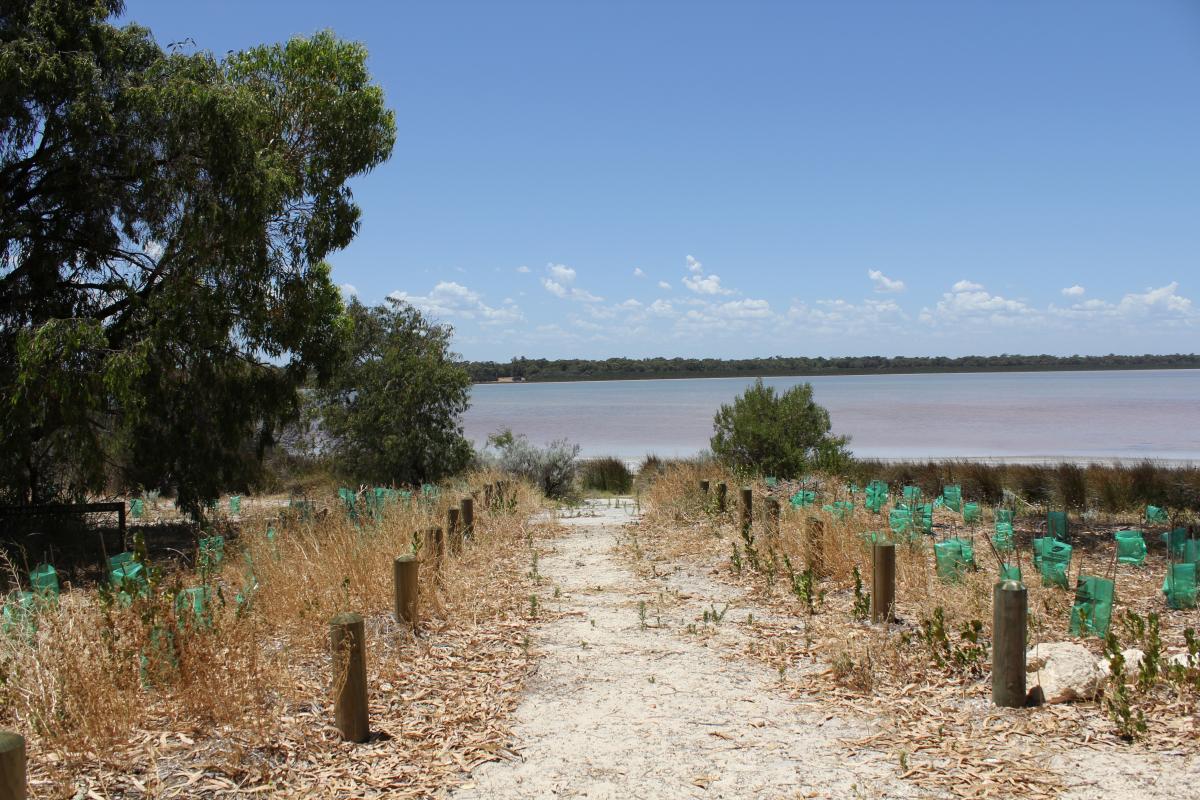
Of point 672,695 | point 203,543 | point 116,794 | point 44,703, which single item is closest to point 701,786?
point 672,695

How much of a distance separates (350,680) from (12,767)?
1.71 meters

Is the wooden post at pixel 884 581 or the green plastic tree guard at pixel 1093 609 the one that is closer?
the green plastic tree guard at pixel 1093 609

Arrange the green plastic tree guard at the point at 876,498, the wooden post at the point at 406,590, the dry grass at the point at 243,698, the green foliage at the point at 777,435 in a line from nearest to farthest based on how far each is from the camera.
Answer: the dry grass at the point at 243,698 → the wooden post at the point at 406,590 → the green plastic tree guard at the point at 876,498 → the green foliage at the point at 777,435

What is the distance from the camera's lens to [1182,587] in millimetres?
6395

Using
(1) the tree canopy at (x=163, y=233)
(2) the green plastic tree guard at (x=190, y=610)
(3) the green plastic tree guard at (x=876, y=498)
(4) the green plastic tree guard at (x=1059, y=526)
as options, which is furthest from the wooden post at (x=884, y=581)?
(1) the tree canopy at (x=163, y=233)

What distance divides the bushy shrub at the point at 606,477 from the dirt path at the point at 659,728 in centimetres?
1522

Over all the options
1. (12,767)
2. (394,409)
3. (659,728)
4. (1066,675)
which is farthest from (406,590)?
(394,409)

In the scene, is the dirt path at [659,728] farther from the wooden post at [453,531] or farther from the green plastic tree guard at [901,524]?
the wooden post at [453,531]

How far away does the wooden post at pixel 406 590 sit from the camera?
606cm

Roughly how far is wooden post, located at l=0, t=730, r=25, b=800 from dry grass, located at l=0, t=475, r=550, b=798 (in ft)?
2.75

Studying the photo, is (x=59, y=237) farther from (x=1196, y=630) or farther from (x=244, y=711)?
(x=1196, y=630)

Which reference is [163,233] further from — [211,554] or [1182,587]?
[1182,587]

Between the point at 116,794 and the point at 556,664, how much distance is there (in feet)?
9.11

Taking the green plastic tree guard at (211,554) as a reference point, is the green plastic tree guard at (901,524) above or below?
below
